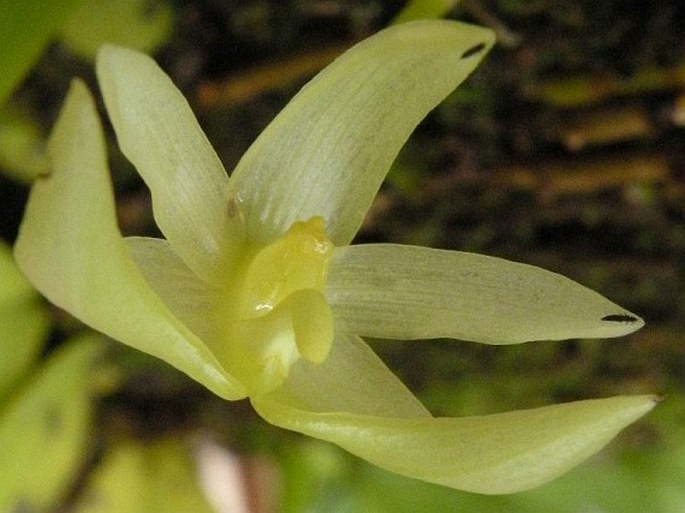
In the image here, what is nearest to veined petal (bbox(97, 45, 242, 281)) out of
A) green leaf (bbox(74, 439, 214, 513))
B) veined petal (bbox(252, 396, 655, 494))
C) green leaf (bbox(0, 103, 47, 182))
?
veined petal (bbox(252, 396, 655, 494))

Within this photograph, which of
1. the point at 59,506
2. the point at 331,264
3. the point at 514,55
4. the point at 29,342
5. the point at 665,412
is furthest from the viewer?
the point at 665,412

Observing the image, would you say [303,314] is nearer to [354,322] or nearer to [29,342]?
[354,322]

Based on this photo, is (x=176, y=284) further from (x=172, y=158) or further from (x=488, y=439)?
(x=488, y=439)

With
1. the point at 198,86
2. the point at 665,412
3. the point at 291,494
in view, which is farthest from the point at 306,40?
the point at 665,412

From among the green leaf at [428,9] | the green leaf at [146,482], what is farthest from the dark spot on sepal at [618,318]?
the green leaf at [146,482]

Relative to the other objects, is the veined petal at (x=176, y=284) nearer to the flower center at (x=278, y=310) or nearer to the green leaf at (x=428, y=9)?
the flower center at (x=278, y=310)
